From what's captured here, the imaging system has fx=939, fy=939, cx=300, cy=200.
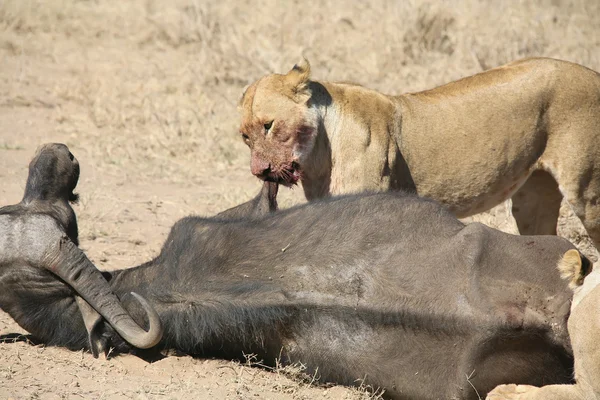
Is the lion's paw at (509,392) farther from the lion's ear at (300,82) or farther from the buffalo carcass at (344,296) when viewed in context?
the lion's ear at (300,82)

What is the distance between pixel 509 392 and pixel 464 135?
2219mm

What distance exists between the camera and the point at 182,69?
32.8 ft

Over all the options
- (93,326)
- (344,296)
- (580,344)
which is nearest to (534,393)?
(580,344)

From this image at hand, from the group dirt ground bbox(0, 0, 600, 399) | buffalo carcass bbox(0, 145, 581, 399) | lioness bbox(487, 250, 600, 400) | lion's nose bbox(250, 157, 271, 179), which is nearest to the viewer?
lioness bbox(487, 250, 600, 400)

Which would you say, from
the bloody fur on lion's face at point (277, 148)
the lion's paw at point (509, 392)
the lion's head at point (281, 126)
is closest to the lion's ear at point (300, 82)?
the lion's head at point (281, 126)

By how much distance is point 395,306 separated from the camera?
422 cm

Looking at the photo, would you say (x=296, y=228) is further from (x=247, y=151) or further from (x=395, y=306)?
(x=247, y=151)

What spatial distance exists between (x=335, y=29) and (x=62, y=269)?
7271 mm

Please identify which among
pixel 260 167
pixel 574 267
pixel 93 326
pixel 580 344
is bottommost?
pixel 580 344

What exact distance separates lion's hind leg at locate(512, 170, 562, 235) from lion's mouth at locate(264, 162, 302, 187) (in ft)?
5.73

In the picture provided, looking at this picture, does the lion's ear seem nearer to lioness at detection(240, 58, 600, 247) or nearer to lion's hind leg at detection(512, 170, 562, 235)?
lioness at detection(240, 58, 600, 247)

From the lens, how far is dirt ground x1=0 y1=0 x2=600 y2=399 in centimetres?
717

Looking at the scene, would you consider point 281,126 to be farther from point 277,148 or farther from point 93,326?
point 93,326

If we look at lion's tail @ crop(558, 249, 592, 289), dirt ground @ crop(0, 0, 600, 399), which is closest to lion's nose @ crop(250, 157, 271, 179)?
dirt ground @ crop(0, 0, 600, 399)
